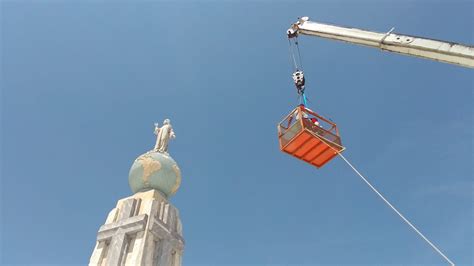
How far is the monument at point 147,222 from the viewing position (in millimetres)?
19938

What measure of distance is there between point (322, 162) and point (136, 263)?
977 centimetres

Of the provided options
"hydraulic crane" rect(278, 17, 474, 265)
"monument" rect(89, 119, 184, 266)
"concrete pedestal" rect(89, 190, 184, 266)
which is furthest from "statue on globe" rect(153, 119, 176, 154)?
"hydraulic crane" rect(278, 17, 474, 265)

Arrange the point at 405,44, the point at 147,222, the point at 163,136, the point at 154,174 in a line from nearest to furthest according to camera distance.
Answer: the point at 405,44 → the point at 147,222 → the point at 154,174 → the point at 163,136

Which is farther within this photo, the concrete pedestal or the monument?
the monument

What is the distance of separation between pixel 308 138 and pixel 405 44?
16.9 feet

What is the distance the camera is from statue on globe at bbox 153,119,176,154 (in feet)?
81.5

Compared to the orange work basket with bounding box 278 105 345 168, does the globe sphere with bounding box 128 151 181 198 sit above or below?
above

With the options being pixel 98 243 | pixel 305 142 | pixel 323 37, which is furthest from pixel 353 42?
pixel 98 243

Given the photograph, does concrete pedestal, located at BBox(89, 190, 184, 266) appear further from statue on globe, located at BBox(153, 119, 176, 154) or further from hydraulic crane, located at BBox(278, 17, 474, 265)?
hydraulic crane, located at BBox(278, 17, 474, 265)

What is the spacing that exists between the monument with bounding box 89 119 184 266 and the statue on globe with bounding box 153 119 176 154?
0.06 metres

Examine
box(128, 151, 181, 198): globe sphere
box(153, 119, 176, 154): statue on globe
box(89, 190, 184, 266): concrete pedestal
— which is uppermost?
box(153, 119, 176, 154): statue on globe

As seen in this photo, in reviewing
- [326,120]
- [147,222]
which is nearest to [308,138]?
[326,120]

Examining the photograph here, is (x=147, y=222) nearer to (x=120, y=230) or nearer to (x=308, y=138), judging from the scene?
(x=120, y=230)

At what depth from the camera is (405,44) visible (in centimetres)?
1516
